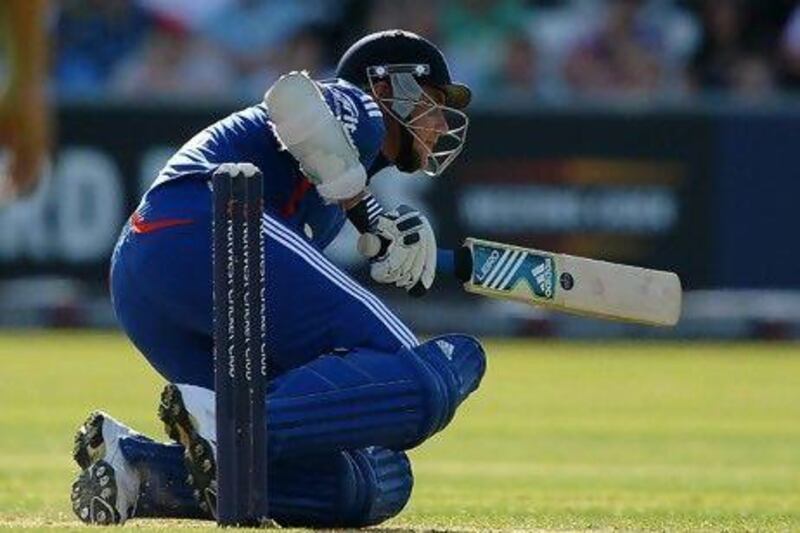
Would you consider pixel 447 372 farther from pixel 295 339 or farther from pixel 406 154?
pixel 406 154

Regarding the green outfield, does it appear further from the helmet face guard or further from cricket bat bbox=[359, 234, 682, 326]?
the helmet face guard

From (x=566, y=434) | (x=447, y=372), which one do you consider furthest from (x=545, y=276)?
(x=566, y=434)

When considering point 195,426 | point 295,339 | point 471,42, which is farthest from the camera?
point 471,42

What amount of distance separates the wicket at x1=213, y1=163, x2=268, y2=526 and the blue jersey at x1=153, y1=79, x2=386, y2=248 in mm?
369

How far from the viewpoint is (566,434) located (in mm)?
10203

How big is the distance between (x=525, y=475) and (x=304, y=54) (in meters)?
8.23

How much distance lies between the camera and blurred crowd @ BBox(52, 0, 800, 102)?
54.0 ft

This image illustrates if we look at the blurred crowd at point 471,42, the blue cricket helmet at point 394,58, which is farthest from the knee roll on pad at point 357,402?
the blurred crowd at point 471,42

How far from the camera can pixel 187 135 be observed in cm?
1570

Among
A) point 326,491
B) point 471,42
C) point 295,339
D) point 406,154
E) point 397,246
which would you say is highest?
point 471,42

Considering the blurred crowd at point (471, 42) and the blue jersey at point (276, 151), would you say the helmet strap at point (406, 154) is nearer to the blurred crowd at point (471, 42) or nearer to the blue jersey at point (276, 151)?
the blue jersey at point (276, 151)

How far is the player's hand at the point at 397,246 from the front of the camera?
5836 millimetres

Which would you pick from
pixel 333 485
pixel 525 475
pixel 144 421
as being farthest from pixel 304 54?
pixel 333 485

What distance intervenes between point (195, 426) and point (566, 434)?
4756 mm
